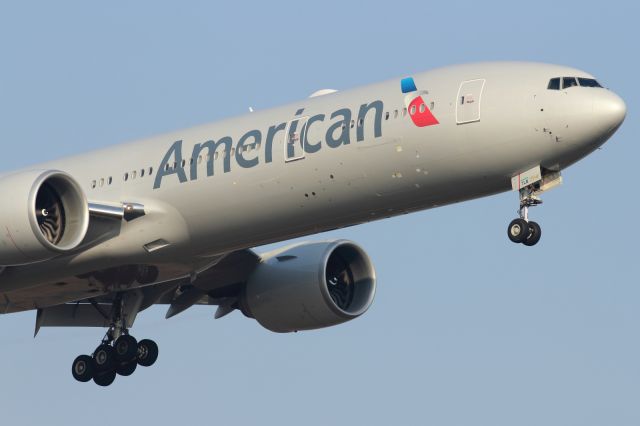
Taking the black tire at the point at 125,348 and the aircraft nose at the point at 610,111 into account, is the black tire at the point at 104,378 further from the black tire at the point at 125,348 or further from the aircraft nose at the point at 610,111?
the aircraft nose at the point at 610,111

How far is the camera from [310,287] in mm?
51375

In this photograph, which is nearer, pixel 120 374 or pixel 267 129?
pixel 267 129

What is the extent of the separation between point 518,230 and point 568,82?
353 cm

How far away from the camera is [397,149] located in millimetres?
43375

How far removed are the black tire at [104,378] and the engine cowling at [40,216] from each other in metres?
7.23

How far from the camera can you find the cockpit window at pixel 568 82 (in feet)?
140

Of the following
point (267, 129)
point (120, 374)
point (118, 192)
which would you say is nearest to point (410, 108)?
point (267, 129)

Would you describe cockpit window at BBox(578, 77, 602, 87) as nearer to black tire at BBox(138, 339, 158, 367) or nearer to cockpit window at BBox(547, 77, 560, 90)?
cockpit window at BBox(547, 77, 560, 90)

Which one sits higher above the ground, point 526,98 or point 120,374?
point 526,98

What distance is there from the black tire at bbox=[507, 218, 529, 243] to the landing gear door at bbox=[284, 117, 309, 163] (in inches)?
203

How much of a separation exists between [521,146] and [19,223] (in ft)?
38.1

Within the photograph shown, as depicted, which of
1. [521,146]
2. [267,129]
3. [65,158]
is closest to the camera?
[521,146]

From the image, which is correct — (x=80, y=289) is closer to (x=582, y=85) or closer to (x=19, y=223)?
(x=19, y=223)

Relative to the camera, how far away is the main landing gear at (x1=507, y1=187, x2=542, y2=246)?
141ft
